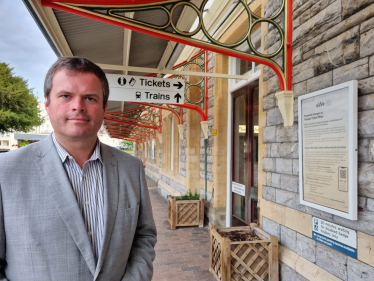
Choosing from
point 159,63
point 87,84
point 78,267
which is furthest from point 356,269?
point 159,63

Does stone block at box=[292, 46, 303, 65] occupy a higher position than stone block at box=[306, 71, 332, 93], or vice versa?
stone block at box=[292, 46, 303, 65]

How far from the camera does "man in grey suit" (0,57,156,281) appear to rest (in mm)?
942

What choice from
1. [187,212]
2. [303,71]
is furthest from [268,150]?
[187,212]

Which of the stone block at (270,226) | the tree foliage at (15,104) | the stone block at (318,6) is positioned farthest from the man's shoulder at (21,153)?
the tree foliage at (15,104)

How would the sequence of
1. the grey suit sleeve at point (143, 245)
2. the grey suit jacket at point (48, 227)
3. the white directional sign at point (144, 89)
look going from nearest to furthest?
1. the grey suit jacket at point (48, 227)
2. the grey suit sleeve at point (143, 245)
3. the white directional sign at point (144, 89)

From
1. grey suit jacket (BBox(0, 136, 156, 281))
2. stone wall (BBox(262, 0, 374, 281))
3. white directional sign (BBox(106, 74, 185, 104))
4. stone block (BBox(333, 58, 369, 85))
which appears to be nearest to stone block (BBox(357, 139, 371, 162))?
stone wall (BBox(262, 0, 374, 281))

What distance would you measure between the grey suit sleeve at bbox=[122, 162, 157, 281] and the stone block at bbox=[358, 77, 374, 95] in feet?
5.74

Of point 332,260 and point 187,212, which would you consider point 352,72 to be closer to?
point 332,260

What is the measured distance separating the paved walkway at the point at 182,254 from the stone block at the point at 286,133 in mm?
2078

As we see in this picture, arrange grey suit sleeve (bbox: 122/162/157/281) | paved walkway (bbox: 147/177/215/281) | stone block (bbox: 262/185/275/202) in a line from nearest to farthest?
grey suit sleeve (bbox: 122/162/157/281), stone block (bbox: 262/185/275/202), paved walkway (bbox: 147/177/215/281)

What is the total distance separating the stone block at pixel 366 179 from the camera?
6.06 ft

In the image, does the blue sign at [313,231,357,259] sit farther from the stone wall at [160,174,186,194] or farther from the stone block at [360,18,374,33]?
the stone wall at [160,174,186,194]

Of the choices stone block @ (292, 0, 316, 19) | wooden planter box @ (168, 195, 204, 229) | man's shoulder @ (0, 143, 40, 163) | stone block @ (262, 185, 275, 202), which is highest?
Result: stone block @ (292, 0, 316, 19)

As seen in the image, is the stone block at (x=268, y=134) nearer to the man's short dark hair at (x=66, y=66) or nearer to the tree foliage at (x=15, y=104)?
the man's short dark hair at (x=66, y=66)
